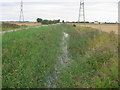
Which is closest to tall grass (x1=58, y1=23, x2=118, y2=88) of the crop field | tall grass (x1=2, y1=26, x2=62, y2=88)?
the crop field

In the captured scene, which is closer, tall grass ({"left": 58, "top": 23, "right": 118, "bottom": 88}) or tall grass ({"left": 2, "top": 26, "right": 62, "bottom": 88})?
tall grass ({"left": 58, "top": 23, "right": 118, "bottom": 88})

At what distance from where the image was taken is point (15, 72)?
9555mm

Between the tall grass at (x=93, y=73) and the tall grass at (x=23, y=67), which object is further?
the tall grass at (x=23, y=67)

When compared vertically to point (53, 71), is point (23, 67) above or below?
above

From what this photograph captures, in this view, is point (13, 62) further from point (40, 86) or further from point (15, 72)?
point (40, 86)

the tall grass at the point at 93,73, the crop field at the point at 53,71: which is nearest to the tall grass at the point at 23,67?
the crop field at the point at 53,71

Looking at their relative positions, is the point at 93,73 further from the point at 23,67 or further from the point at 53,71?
the point at 23,67

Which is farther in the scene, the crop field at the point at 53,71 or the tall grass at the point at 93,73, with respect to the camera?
the crop field at the point at 53,71

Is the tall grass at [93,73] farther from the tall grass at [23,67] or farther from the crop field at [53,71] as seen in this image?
the tall grass at [23,67]

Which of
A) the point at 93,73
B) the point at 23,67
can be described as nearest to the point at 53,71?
the point at 23,67

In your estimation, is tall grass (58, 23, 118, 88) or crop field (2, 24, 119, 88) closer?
tall grass (58, 23, 118, 88)

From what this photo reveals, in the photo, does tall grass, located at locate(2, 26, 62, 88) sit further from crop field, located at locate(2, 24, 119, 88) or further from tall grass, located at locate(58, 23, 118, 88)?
tall grass, located at locate(58, 23, 118, 88)

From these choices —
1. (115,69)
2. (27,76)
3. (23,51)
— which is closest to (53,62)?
(23,51)

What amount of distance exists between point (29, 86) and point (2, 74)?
52.3 inches
